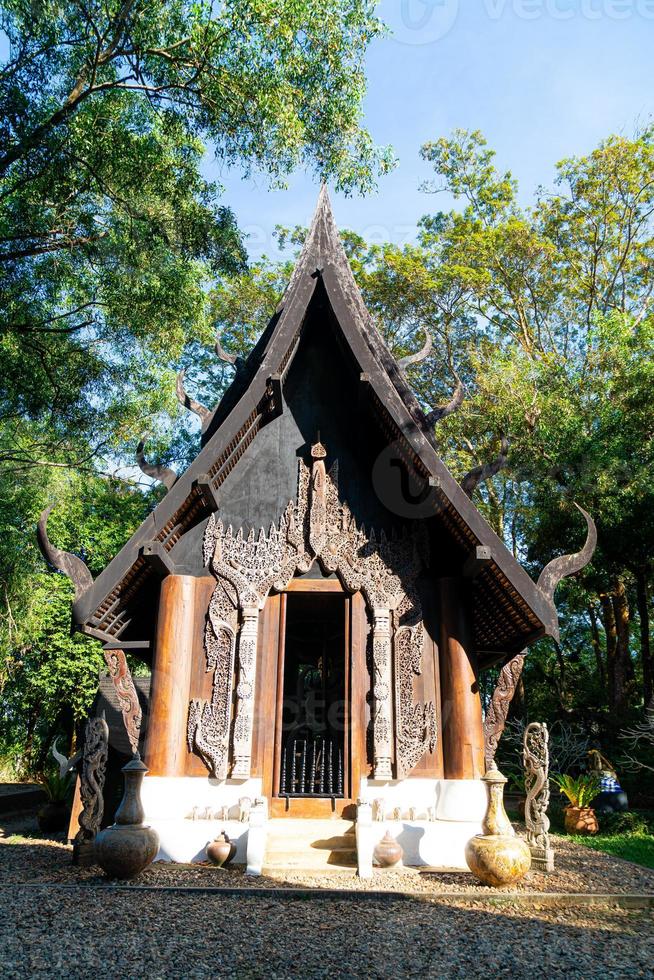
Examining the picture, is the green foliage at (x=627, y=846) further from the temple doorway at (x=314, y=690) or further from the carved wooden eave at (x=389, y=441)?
the temple doorway at (x=314, y=690)

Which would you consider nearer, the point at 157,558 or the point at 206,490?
the point at 157,558

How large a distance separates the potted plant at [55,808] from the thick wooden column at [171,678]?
199 inches

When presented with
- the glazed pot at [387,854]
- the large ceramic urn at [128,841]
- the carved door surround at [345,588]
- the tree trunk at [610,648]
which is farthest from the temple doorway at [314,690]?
the tree trunk at [610,648]

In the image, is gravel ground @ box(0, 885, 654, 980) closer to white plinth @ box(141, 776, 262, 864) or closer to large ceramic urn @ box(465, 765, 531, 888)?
large ceramic urn @ box(465, 765, 531, 888)

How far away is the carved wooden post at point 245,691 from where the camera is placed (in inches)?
271

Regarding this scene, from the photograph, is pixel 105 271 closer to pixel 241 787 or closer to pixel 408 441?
pixel 408 441

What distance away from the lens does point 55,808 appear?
34.7 ft

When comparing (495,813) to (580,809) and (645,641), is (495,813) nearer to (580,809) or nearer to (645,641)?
(580,809)

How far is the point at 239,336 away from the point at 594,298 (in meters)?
11.7

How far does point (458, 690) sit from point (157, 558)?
3.62 metres

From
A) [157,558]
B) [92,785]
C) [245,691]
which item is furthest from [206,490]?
[92,785]

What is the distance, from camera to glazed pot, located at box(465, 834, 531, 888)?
17.6 ft

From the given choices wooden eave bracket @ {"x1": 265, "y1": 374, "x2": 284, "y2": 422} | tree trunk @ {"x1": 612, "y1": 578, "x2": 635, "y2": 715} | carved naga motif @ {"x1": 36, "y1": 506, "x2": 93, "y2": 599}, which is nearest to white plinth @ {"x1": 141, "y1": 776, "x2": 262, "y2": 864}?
carved naga motif @ {"x1": 36, "y1": 506, "x2": 93, "y2": 599}

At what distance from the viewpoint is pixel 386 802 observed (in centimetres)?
686
